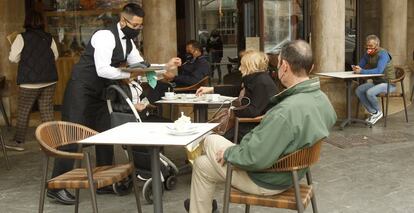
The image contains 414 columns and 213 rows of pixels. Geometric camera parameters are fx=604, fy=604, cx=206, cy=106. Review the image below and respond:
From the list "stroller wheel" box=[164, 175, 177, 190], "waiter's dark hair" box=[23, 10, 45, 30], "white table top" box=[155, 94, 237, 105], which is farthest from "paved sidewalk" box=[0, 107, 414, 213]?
"waiter's dark hair" box=[23, 10, 45, 30]

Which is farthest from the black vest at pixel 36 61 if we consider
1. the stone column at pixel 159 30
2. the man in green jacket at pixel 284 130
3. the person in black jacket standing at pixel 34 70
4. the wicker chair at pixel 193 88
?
the man in green jacket at pixel 284 130

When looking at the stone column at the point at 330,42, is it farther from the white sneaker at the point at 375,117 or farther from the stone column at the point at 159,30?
the stone column at the point at 159,30

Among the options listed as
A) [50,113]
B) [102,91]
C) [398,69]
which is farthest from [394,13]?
[102,91]

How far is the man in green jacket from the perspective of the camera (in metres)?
3.28

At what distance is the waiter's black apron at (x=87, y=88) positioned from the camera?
504cm

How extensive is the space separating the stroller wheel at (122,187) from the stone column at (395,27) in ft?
24.2

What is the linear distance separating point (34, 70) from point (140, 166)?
2.80 meters

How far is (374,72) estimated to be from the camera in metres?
8.25

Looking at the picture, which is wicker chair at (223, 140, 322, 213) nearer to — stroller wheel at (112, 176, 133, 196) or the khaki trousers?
the khaki trousers

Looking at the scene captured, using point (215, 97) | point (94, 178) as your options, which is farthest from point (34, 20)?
point (94, 178)

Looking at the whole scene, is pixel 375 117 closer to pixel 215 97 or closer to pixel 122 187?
pixel 215 97

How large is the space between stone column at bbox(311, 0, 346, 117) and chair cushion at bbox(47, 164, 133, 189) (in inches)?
206

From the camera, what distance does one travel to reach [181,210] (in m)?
4.84

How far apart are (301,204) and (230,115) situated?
1908 millimetres
